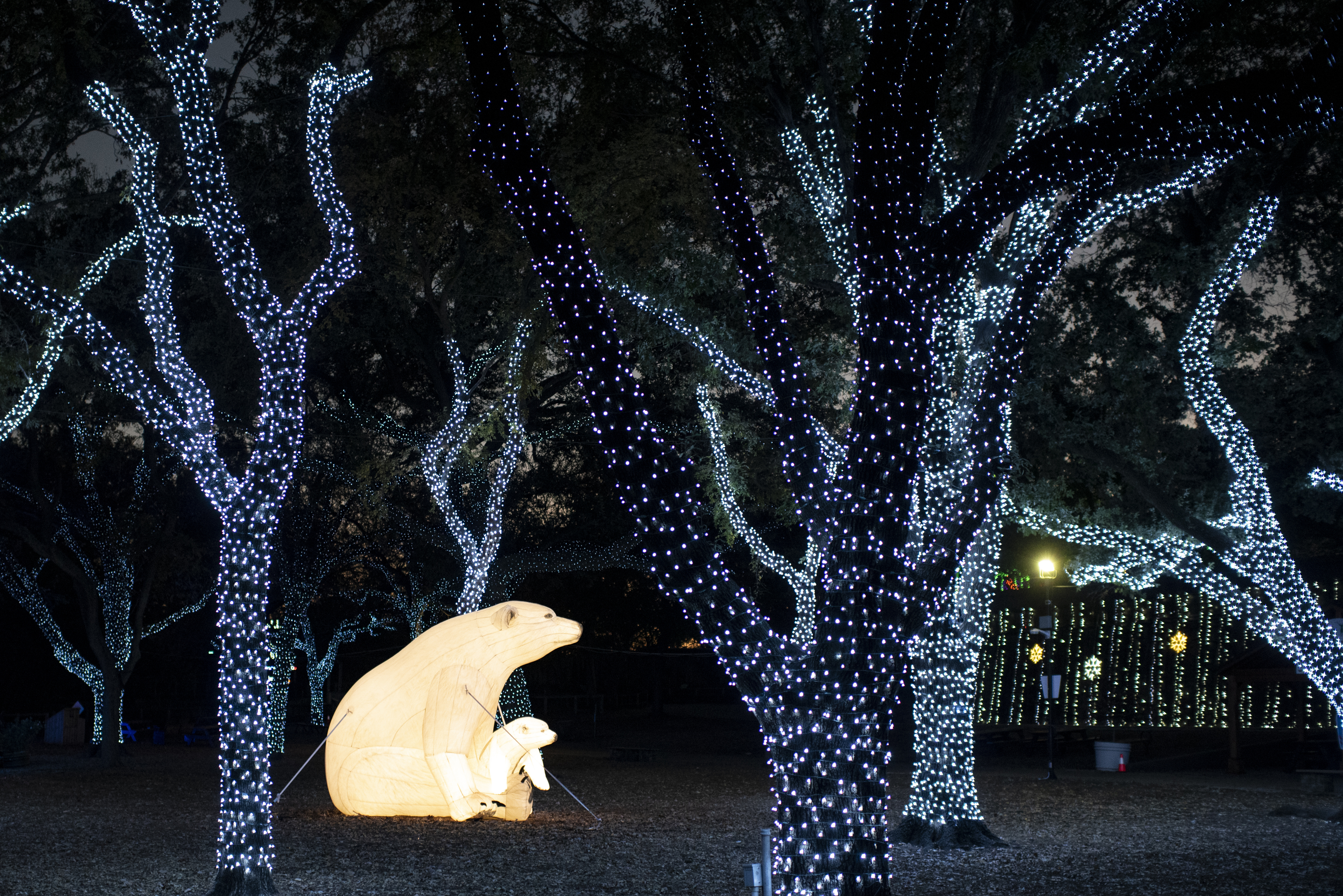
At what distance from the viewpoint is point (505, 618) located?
12.7 meters

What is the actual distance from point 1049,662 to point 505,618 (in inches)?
644

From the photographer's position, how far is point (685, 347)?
1573cm

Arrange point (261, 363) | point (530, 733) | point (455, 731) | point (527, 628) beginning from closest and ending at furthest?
point (261, 363) < point (455, 731) < point (527, 628) < point (530, 733)

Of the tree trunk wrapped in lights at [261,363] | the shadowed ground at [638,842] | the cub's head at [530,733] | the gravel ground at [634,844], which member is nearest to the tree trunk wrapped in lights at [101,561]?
the shadowed ground at [638,842]

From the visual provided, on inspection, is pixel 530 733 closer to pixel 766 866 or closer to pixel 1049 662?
pixel 766 866

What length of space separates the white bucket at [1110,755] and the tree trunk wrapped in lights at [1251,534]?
7.24 meters

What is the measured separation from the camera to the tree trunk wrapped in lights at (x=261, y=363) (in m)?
8.42

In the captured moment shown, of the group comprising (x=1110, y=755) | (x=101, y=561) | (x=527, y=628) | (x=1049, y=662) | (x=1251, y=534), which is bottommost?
(x=1110, y=755)

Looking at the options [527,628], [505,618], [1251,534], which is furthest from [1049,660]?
[505,618]

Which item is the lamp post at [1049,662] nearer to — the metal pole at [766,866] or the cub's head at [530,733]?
the cub's head at [530,733]

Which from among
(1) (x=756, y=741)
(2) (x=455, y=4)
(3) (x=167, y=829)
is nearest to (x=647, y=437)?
(2) (x=455, y=4)

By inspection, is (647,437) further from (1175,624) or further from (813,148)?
(1175,624)

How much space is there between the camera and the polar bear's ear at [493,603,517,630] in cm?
1268

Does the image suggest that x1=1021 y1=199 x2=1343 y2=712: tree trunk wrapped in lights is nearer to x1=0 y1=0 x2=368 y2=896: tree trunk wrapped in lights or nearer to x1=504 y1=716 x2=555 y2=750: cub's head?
x1=504 y1=716 x2=555 y2=750: cub's head
